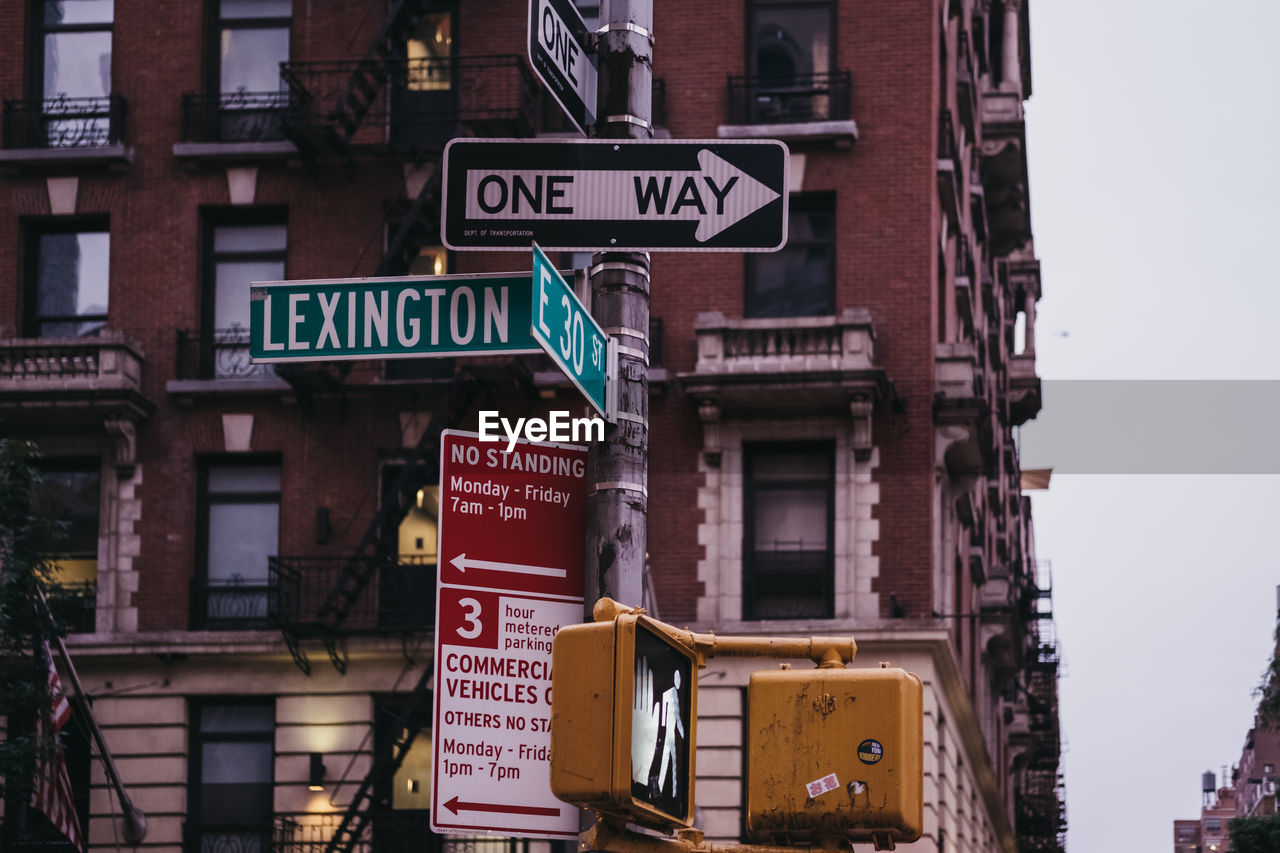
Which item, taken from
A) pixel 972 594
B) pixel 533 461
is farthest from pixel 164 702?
pixel 533 461

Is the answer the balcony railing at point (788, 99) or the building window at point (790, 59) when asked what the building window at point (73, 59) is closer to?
the balcony railing at point (788, 99)

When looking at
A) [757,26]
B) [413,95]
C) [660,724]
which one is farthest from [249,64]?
[660,724]

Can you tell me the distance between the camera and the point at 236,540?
101 ft

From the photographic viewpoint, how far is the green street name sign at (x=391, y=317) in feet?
23.1

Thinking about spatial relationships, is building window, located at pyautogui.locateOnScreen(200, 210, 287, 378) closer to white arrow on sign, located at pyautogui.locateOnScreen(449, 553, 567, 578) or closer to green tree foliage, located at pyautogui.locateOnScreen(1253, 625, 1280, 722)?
green tree foliage, located at pyautogui.locateOnScreen(1253, 625, 1280, 722)

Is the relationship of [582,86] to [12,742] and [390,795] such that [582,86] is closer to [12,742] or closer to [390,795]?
[12,742]

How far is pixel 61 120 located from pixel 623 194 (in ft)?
87.7

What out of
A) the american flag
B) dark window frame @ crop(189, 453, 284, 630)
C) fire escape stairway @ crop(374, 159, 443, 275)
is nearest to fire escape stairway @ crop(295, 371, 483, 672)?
dark window frame @ crop(189, 453, 284, 630)

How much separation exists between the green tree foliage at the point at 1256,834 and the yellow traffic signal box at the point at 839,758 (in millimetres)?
33149

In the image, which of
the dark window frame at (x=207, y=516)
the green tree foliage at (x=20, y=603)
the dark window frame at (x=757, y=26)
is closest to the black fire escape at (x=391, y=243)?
the dark window frame at (x=207, y=516)

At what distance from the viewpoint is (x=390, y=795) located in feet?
96.2

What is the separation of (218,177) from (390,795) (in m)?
10.0

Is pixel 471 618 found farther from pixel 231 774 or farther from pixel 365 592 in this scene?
pixel 231 774

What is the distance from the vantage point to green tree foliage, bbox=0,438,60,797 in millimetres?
24938
